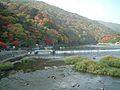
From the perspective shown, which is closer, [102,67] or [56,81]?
[56,81]

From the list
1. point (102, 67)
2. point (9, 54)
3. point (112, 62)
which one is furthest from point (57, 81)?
point (9, 54)

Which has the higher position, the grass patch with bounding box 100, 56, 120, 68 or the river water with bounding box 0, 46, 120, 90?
the grass patch with bounding box 100, 56, 120, 68

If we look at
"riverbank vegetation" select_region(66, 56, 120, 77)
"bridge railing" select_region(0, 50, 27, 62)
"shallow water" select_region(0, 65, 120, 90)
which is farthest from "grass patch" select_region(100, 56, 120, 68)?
"bridge railing" select_region(0, 50, 27, 62)

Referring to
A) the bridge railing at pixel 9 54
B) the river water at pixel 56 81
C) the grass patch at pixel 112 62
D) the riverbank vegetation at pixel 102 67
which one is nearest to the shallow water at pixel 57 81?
the river water at pixel 56 81

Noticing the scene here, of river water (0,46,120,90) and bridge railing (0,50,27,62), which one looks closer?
river water (0,46,120,90)

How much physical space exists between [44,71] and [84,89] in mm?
18409

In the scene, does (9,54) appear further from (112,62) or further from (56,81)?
(56,81)

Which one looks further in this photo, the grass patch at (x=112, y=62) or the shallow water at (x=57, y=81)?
the grass patch at (x=112, y=62)

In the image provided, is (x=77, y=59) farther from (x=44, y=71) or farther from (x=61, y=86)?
(x=61, y=86)

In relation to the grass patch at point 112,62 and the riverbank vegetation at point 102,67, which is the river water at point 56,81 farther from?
the grass patch at point 112,62

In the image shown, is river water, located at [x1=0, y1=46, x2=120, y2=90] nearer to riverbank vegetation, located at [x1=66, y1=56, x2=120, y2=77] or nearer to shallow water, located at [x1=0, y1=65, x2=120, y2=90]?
shallow water, located at [x1=0, y1=65, x2=120, y2=90]

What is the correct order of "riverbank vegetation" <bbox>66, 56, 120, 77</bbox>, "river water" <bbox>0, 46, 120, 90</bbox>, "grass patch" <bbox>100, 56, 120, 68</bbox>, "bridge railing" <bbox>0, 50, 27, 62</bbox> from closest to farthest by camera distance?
1. "river water" <bbox>0, 46, 120, 90</bbox>
2. "riverbank vegetation" <bbox>66, 56, 120, 77</bbox>
3. "grass patch" <bbox>100, 56, 120, 68</bbox>
4. "bridge railing" <bbox>0, 50, 27, 62</bbox>

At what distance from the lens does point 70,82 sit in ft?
164

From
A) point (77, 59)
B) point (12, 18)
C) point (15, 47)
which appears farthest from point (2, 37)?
point (77, 59)
